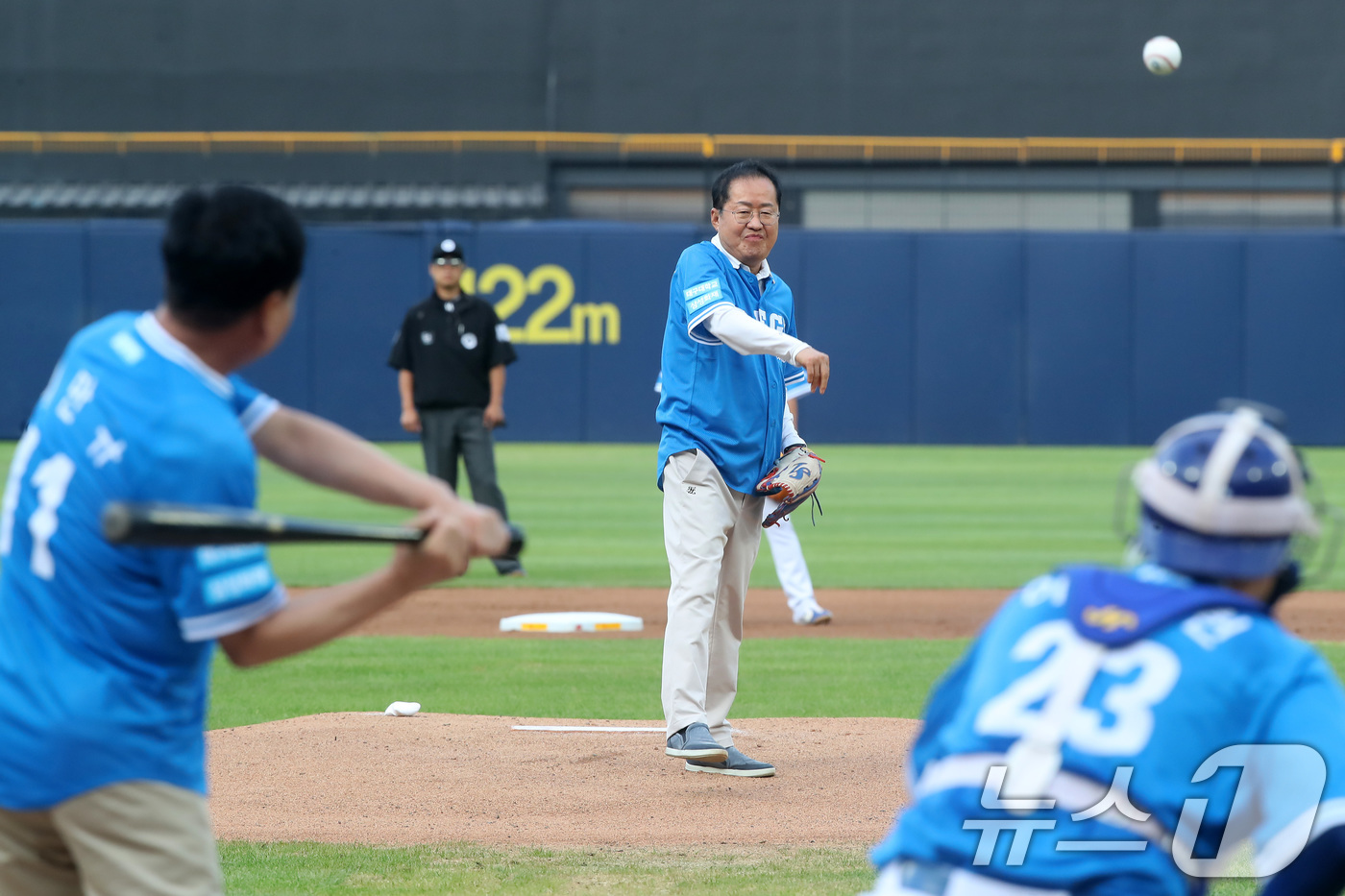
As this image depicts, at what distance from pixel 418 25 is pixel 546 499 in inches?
644

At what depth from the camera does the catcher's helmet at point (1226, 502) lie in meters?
2.31

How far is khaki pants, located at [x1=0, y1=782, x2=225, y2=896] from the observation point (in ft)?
8.57

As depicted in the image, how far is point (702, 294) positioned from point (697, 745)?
5.74ft

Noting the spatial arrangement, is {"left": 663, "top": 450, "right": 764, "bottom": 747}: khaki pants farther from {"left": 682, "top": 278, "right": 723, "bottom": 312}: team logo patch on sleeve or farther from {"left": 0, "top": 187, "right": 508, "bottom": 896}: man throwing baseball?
{"left": 0, "top": 187, "right": 508, "bottom": 896}: man throwing baseball

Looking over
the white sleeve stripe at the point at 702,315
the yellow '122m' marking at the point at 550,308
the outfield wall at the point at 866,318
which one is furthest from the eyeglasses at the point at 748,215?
the yellow '122m' marking at the point at 550,308

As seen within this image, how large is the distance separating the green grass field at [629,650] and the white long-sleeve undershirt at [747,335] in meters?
1.81

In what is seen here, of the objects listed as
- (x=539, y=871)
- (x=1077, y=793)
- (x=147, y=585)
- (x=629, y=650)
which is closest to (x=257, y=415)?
(x=147, y=585)

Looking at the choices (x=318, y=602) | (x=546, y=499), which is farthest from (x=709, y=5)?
(x=318, y=602)

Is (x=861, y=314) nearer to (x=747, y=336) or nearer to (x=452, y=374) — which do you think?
(x=452, y=374)

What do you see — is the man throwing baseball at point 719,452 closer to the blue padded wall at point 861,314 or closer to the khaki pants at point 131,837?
the khaki pants at point 131,837

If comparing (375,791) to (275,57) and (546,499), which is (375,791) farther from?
(275,57)

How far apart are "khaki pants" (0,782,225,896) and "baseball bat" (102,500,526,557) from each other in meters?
0.48

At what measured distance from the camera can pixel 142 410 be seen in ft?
8.60

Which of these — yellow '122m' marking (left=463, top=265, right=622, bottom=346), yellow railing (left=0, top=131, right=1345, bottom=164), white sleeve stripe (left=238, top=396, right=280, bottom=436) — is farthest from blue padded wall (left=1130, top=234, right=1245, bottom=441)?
white sleeve stripe (left=238, top=396, right=280, bottom=436)
